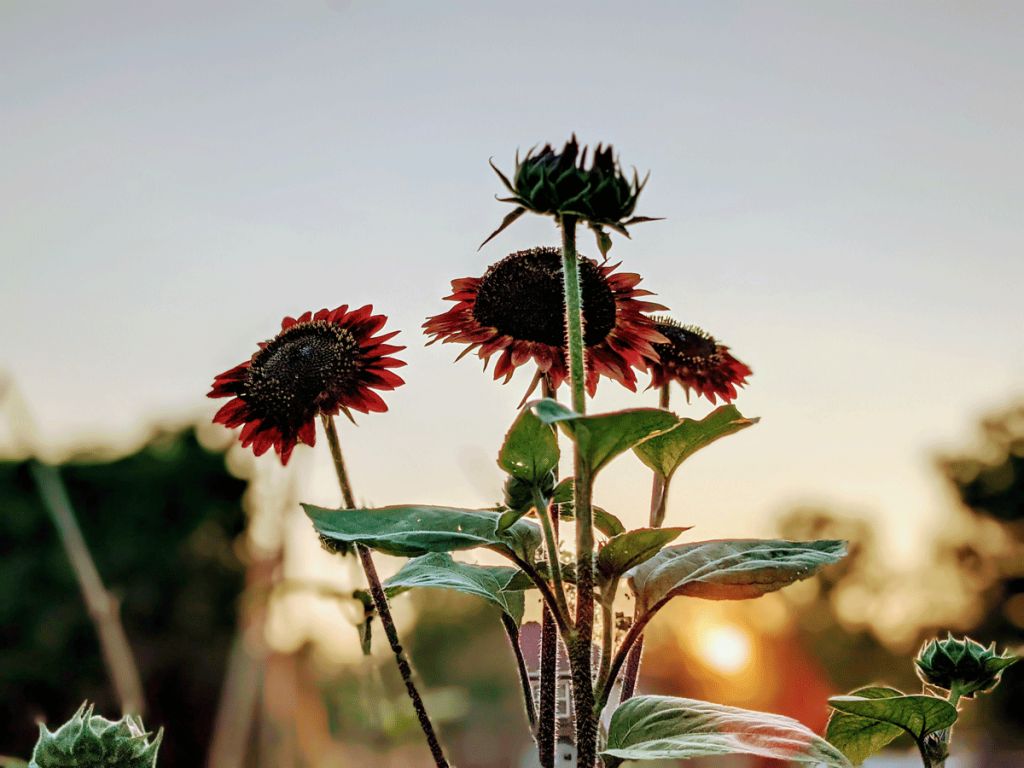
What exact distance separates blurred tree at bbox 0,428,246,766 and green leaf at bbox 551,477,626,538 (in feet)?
59.8

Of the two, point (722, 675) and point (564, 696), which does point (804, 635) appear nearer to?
point (722, 675)

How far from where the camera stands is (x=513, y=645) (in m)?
1.38

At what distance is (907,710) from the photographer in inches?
48.8

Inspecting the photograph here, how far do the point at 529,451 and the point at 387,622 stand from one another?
1.05 feet

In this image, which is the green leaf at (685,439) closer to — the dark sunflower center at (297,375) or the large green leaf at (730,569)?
the large green leaf at (730,569)

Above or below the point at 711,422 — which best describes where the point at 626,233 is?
above

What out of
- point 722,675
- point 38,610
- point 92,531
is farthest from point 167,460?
point 722,675

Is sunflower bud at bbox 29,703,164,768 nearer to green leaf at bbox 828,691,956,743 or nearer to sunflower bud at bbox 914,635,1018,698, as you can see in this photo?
green leaf at bbox 828,691,956,743

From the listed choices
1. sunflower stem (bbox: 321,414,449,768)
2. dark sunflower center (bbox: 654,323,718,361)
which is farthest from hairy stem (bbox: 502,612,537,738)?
dark sunflower center (bbox: 654,323,718,361)

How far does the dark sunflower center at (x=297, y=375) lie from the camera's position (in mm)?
1552

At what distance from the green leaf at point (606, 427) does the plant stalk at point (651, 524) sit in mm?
310

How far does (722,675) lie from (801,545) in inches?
1035

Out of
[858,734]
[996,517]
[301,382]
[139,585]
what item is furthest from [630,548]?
[996,517]

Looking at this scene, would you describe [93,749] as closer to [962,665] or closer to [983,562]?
[962,665]
